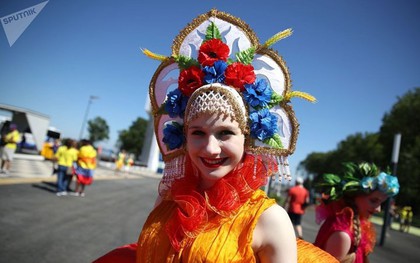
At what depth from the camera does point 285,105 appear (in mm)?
1793

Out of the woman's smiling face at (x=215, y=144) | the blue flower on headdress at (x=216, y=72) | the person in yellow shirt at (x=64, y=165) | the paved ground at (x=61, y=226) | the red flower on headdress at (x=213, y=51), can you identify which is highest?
the red flower on headdress at (x=213, y=51)

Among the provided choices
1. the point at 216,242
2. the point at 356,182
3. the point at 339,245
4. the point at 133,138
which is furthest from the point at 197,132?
the point at 133,138

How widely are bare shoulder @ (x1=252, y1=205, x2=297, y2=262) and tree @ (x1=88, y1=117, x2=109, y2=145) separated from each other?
6885 cm

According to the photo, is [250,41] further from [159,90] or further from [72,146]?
[72,146]

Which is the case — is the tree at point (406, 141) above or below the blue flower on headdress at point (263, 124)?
above

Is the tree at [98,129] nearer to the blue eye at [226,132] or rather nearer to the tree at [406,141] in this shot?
the tree at [406,141]

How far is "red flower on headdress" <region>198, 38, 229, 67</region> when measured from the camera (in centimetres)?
174

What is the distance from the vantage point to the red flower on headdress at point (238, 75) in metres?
1.65

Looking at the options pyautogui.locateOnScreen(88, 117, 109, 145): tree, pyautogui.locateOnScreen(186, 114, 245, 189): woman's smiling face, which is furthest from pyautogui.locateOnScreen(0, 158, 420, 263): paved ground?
pyautogui.locateOnScreen(88, 117, 109, 145): tree

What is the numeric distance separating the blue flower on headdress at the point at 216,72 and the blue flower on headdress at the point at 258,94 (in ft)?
0.52

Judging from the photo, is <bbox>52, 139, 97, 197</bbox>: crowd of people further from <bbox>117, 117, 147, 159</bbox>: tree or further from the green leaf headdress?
<bbox>117, 117, 147, 159</bbox>: tree

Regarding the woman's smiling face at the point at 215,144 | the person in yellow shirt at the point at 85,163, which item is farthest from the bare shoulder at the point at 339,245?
the person in yellow shirt at the point at 85,163

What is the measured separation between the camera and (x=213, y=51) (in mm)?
1750

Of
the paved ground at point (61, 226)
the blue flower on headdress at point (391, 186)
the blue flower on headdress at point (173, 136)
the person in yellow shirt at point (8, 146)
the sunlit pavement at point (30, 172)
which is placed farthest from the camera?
the sunlit pavement at point (30, 172)
